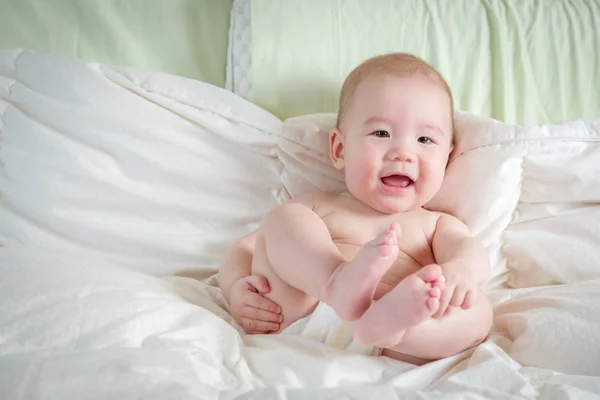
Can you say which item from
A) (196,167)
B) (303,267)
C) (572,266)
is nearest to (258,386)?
(303,267)

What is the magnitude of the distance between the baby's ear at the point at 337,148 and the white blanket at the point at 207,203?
52 millimetres

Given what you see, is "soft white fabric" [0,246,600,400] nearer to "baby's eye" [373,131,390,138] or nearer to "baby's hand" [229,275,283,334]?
"baby's hand" [229,275,283,334]

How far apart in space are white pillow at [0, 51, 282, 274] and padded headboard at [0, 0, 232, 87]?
116 millimetres

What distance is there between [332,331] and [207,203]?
445mm

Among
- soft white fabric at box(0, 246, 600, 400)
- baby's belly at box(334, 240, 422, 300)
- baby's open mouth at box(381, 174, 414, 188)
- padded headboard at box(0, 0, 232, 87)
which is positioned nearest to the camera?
soft white fabric at box(0, 246, 600, 400)

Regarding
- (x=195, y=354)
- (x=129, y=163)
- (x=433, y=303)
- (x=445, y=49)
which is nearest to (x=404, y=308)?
(x=433, y=303)

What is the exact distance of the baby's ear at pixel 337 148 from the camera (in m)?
1.22

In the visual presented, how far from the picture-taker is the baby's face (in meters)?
1.12

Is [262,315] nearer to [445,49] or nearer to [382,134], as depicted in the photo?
[382,134]

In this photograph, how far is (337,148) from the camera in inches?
48.2

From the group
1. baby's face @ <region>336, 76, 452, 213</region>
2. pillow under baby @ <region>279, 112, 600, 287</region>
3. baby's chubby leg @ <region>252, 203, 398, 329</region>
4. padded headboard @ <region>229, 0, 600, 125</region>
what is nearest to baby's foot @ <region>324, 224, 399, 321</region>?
baby's chubby leg @ <region>252, 203, 398, 329</region>

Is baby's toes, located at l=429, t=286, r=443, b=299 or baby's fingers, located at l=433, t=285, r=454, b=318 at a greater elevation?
baby's toes, located at l=429, t=286, r=443, b=299

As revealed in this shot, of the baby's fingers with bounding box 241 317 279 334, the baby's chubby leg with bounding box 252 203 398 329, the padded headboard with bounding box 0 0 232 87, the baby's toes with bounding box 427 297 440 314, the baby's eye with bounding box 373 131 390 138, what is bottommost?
the baby's fingers with bounding box 241 317 279 334

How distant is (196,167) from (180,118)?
0.11 m
